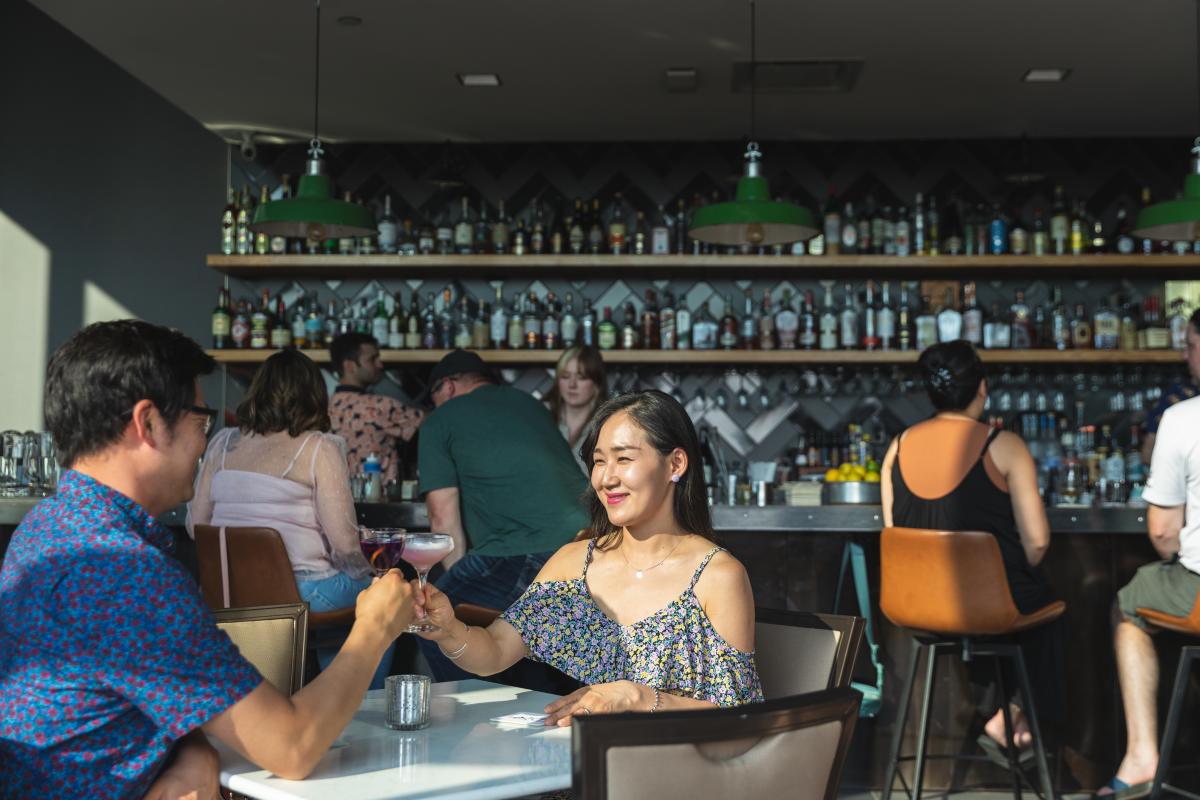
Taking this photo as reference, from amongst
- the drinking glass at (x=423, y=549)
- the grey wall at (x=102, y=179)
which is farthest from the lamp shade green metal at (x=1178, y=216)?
the grey wall at (x=102, y=179)

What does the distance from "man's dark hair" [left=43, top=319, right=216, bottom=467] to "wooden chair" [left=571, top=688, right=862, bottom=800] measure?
2.32 feet

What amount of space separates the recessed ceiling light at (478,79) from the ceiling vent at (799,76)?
3.62 feet

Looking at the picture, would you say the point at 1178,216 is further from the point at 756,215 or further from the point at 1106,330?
the point at 1106,330

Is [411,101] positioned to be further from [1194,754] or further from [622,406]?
[1194,754]

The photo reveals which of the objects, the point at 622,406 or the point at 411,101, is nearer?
the point at 622,406

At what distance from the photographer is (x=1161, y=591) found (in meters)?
3.51

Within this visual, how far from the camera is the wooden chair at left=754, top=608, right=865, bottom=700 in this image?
2082mm

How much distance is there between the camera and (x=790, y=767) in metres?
1.31

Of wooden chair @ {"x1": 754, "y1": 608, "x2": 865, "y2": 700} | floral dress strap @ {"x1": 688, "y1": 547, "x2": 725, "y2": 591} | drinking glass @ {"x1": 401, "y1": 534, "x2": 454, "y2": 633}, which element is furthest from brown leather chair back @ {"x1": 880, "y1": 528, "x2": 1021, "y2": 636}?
drinking glass @ {"x1": 401, "y1": 534, "x2": 454, "y2": 633}

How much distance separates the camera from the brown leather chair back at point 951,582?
3.35 m

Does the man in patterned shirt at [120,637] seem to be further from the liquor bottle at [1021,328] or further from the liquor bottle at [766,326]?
the liquor bottle at [1021,328]

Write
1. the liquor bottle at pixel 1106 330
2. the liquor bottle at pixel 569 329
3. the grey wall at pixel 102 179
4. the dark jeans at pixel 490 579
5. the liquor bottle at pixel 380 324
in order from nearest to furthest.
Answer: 1. the dark jeans at pixel 490 579
2. the liquor bottle at pixel 1106 330
3. the liquor bottle at pixel 569 329
4. the liquor bottle at pixel 380 324
5. the grey wall at pixel 102 179

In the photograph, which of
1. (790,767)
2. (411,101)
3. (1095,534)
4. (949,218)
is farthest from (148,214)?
(790,767)

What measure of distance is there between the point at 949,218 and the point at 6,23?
5.54 metres
